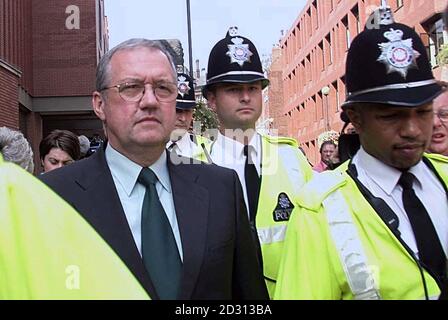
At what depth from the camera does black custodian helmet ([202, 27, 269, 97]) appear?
3.23 m

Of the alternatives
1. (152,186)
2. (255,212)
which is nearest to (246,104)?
(255,212)

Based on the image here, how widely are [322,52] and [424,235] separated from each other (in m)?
34.5

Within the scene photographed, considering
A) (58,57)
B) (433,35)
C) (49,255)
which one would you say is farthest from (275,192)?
(58,57)

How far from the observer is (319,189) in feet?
5.70

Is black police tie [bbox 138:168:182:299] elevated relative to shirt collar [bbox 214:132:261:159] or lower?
lower

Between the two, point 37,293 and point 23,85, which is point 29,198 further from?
point 23,85

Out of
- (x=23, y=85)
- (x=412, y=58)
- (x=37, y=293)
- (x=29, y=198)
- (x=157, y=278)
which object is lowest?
(x=157, y=278)

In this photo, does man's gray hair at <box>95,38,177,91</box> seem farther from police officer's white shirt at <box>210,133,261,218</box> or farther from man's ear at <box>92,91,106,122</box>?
police officer's white shirt at <box>210,133,261,218</box>

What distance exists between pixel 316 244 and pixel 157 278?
1.69ft

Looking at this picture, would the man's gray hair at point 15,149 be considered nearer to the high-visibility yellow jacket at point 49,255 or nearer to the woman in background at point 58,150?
the woman in background at point 58,150

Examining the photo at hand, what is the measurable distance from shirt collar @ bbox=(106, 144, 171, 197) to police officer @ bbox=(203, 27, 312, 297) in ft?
2.49

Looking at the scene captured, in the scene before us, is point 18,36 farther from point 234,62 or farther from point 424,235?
point 424,235

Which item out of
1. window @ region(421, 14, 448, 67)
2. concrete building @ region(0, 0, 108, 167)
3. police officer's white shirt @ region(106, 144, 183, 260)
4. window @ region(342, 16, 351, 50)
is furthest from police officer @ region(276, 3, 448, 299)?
window @ region(342, 16, 351, 50)

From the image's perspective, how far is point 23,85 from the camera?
2019 cm
